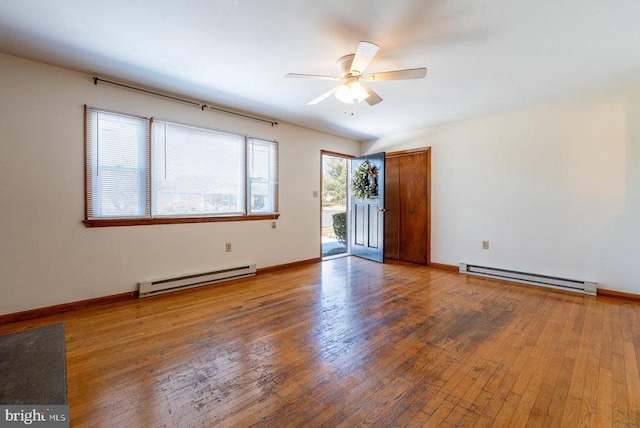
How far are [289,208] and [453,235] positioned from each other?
280 centimetres

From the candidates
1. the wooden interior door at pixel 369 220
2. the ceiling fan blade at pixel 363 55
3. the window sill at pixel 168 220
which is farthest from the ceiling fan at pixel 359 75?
the wooden interior door at pixel 369 220

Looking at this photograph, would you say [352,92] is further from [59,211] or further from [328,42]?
[59,211]

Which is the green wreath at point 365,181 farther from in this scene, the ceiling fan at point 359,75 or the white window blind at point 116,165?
the white window blind at point 116,165

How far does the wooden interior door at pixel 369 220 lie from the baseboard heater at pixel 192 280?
2.32 m

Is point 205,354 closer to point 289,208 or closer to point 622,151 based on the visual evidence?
point 289,208

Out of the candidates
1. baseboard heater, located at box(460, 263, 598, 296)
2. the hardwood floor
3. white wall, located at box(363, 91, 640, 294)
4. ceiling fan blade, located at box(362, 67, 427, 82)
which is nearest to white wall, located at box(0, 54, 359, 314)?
the hardwood floor

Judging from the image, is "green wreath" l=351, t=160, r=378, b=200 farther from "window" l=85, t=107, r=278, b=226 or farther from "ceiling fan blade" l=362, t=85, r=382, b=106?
"ceiling fan blade" l=362, t=85, r=382, b=106

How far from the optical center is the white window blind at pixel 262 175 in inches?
167

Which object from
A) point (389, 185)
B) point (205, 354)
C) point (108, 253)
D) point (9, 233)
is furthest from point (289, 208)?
point (9, 233)

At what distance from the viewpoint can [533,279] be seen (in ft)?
12.6

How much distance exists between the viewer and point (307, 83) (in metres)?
3.07

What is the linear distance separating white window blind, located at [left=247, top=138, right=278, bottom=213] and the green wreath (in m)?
1.79

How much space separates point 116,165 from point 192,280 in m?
1.61

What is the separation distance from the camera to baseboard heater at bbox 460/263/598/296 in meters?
3.44
